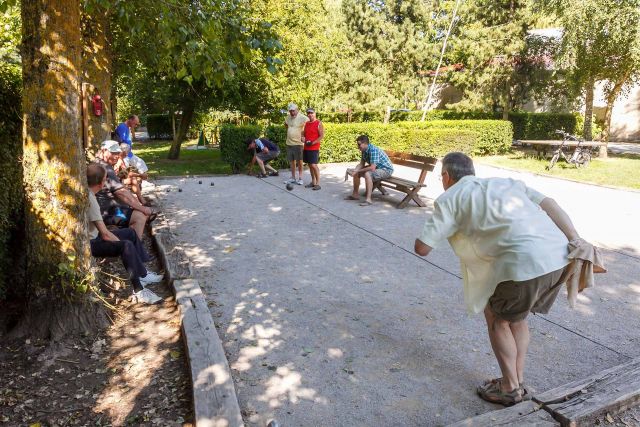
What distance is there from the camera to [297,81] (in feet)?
53.4

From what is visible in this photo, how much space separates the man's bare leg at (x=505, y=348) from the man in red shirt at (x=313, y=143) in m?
7.90

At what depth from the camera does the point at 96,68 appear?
26.4 feet

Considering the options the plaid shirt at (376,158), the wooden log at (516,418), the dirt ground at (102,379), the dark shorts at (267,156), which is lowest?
the dirt ground at (102,379)

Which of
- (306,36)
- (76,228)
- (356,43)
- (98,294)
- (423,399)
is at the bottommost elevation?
(423,399)

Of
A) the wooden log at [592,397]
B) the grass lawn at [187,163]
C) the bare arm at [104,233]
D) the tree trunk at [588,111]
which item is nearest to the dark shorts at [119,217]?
the bare arm at [104,233]

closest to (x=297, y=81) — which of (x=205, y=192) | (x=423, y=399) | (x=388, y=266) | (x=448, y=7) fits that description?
(x=205, y=192)

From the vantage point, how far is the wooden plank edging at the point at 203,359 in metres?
2.87

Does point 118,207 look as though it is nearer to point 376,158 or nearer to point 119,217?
point 119,217

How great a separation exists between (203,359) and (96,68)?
6.42 metres

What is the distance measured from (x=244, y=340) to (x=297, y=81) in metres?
13.4

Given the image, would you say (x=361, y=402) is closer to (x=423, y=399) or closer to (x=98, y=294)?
(x=423, y=399)

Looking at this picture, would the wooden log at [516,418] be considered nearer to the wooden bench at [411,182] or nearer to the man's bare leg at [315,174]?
the wooden bench at [411,182]

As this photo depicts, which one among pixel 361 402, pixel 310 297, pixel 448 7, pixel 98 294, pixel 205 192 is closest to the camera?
pixel 361 402

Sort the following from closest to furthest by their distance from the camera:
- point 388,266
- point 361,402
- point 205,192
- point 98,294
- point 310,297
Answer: point 361,402 < point 98,294 < point 310,297 < point 388,266 < point 205,192
